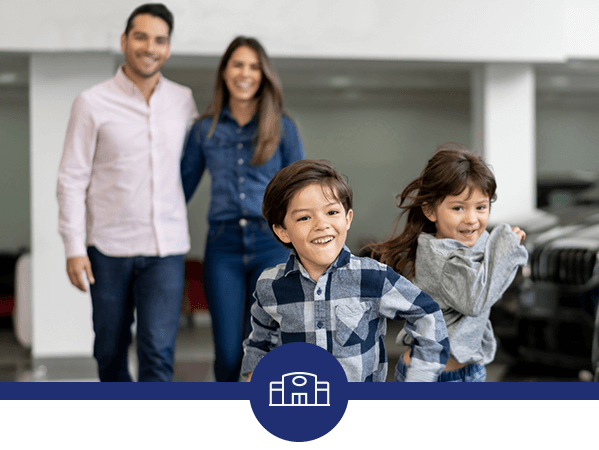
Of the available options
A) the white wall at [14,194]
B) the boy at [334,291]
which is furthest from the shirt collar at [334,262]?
the white wall at [14,194]

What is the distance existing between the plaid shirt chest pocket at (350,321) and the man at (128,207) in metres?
0.69

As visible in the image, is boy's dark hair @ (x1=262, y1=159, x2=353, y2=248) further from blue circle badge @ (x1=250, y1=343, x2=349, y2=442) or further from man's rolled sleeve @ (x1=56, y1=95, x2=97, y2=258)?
man's rolled sleeve @ (x1=56, y1=95, x2=97, y2=258)

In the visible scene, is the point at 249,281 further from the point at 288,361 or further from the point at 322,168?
the point at 288,361

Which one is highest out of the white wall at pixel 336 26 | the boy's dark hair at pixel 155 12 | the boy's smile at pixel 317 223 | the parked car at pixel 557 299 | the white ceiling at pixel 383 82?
the white ceiling at pixel 383 82

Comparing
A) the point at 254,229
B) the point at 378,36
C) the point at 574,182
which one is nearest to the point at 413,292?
the point at 254,229

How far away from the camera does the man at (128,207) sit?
1.40 m

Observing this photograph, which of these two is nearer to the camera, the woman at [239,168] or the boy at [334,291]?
the boy at [334,291]

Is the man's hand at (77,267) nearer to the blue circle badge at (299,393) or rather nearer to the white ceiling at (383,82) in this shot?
the blue circle badge at (299,393)

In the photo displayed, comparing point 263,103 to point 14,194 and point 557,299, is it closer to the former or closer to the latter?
point 557,299

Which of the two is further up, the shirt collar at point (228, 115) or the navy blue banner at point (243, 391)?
the shirt collar at point (228, 115)

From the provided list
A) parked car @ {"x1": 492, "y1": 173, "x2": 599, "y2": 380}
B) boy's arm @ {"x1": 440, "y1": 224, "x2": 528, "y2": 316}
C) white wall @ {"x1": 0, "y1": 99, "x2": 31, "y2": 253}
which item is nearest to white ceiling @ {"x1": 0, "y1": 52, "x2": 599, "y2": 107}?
white wall @ {"x1": 0, "y1": 99, "x2": 31, "y2": 253}

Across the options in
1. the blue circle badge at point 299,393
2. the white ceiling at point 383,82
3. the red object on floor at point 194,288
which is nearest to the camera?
the blue circle badge at point 299,393

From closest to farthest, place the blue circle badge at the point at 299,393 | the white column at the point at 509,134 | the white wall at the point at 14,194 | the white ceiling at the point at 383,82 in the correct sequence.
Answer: the blue circle badge at the point at 299,393
the white ceiling at the point at 383,82
the white column at the point at 509,134
the white wall at the point at 14,194

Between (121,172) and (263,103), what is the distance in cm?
36
